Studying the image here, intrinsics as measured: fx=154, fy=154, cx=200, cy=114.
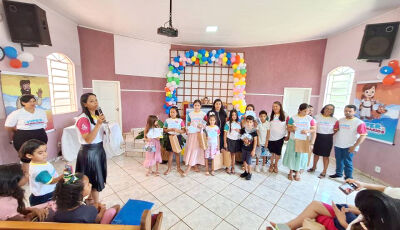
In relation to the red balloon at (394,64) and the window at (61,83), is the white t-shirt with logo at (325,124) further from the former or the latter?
the window at (61,83)

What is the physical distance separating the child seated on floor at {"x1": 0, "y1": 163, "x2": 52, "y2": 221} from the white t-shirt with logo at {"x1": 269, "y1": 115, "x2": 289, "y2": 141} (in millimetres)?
3209

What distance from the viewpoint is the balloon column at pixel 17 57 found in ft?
8.31

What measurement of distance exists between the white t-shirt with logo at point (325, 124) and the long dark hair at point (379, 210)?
2336mm

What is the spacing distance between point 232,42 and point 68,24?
454cm

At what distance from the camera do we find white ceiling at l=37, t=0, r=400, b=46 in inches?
113

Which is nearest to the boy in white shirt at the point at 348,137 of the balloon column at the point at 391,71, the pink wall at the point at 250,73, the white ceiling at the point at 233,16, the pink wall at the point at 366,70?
the pink wall at the point at 366,70

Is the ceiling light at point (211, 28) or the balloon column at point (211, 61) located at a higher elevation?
the ceiling light at point (211, 28)

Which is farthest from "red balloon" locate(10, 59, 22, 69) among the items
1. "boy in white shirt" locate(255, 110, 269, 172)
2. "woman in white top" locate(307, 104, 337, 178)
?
"woman in white top" locate(307, 104, 337, 178)

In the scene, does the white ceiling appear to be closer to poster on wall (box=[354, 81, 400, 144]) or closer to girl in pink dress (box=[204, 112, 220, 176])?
poster on wall (box=[354, 81, 400, 144])

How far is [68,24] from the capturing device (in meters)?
3.77

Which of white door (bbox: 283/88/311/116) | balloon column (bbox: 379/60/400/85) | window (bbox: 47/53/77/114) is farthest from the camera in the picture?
white door (bbox: 283/88/311/116)

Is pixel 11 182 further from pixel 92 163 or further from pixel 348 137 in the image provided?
pixel 348 137

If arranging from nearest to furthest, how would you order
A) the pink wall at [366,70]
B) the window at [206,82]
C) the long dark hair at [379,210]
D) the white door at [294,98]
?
1. the long dark hair at [379,210]
2. the pink wall at [366,70]
3. the white door at [294,98]
4. the window at [206,82]

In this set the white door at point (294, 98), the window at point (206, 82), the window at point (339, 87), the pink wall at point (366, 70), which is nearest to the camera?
the pink wall at point (366, 70)
